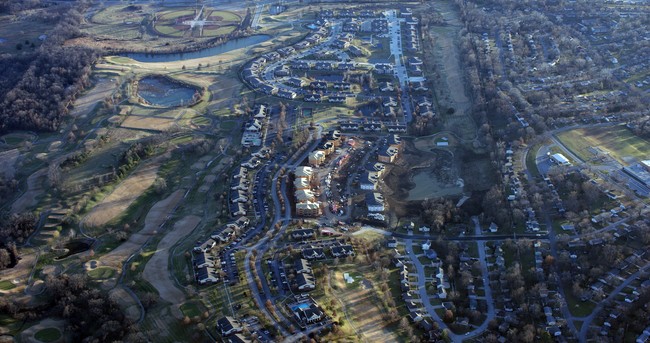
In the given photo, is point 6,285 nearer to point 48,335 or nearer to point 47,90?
point 48,335

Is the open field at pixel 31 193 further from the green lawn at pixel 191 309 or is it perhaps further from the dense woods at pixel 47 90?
the green lawn at pixel 191 309

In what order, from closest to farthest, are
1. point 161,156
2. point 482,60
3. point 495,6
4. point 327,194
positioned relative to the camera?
point 327,194
point 161,156
point 482,60
point 495,6

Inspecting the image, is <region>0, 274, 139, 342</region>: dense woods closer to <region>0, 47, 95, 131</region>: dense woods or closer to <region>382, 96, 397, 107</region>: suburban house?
<region>0, 47, 95, 131</region>: dense woods

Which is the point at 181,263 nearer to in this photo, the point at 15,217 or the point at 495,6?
the point at 15,217

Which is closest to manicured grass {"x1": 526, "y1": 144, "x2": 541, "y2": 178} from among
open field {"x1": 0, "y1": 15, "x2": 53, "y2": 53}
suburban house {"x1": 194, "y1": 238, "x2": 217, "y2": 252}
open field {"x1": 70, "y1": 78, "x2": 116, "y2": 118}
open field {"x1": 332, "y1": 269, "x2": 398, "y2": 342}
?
open field {"x1": 332, "y1": 269, "x2": 398, "y2": 342}

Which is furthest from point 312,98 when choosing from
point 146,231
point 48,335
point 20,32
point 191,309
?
point 20,32

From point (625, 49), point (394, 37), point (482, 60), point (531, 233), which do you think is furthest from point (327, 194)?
point (625, 49)
